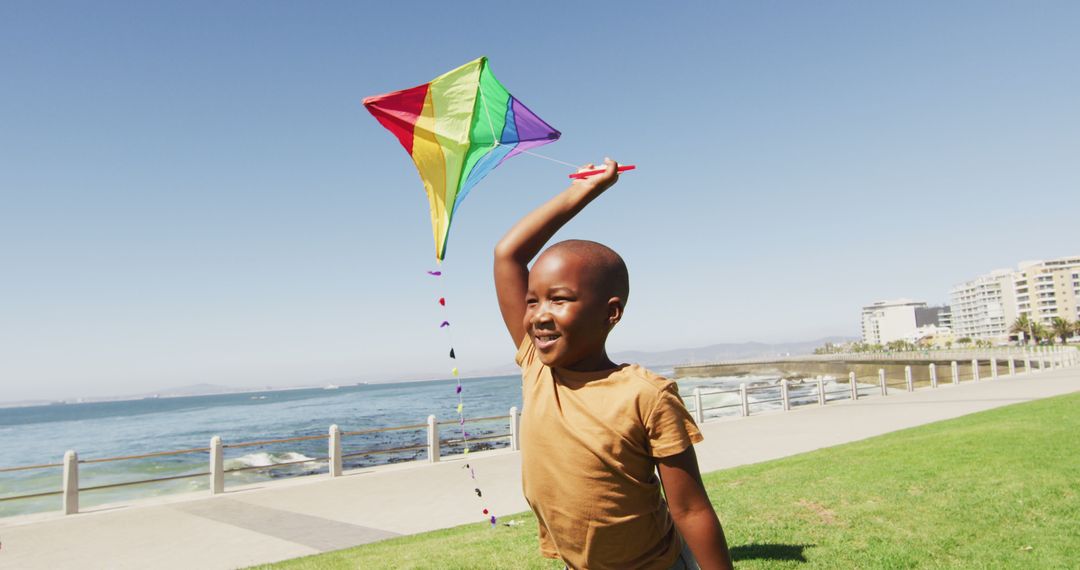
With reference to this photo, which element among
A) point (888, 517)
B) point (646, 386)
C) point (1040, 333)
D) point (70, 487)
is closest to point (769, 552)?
point (888, 517)

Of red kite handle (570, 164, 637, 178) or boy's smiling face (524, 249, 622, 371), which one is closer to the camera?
boy's smiling face (524, 249, 622, 371)

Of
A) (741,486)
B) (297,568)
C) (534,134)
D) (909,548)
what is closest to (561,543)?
(534,134)

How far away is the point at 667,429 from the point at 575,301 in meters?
0.39

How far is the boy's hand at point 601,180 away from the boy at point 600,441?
34 cm

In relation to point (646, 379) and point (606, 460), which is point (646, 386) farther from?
point (606, 460)

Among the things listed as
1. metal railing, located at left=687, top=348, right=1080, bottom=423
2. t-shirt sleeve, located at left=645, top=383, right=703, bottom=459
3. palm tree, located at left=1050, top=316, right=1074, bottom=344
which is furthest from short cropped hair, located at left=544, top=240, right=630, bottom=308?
palm tree, located at left=1050, top=316, right=1074, bottom=344

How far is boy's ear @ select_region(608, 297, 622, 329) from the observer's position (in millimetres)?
1816

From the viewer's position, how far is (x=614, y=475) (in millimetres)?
1707

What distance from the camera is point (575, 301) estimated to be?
69.2 inches

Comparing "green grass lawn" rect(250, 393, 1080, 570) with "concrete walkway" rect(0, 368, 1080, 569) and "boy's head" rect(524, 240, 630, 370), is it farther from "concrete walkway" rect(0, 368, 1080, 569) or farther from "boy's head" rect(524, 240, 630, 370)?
"boy's head" rect(524, 240, 630, 370)

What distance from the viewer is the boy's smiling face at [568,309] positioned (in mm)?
1761

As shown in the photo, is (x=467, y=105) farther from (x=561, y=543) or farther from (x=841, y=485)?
(x=841, y=485)

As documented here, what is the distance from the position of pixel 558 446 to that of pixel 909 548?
16.4 feet

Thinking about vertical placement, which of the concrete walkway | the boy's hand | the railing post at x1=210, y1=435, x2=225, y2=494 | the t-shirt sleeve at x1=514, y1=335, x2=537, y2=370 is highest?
the boy's hand
